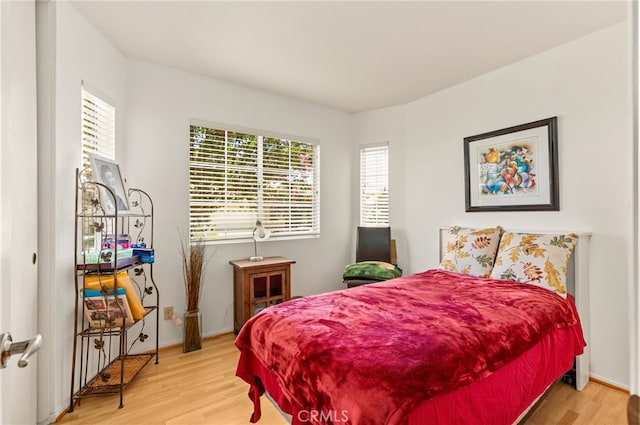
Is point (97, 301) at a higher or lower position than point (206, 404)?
higher

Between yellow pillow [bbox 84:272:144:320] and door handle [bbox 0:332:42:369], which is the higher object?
door handle [bbox 0:332:42:369]

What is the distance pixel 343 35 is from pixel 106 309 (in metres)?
2.64

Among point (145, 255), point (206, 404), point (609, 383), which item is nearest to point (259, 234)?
point (145, 255)

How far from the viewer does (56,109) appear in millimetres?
1922

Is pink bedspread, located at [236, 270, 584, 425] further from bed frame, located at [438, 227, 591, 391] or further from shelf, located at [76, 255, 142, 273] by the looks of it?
shelf, located at [76, 255, 142, 273]

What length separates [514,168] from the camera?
9.29 feet

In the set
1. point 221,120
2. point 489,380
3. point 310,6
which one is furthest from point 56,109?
point 489,380

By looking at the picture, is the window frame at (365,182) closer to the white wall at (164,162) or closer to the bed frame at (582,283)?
the white wall at (164,162)

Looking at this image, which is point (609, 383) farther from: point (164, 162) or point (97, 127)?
point (97, 127)

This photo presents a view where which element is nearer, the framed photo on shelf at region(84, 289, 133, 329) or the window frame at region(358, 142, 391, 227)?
the framed photo on shelf at region(84, 289, 133, 329)

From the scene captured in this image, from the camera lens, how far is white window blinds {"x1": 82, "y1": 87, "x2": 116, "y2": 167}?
7.54ft

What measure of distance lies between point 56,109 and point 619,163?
12.7ft

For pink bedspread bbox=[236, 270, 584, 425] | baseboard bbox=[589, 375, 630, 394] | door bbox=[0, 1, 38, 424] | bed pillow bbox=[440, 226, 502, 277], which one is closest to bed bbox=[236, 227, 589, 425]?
pink bedspread bbox=[236, 270, 584, 425]

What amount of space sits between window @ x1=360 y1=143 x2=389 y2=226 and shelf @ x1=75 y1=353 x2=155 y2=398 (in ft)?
9.60
